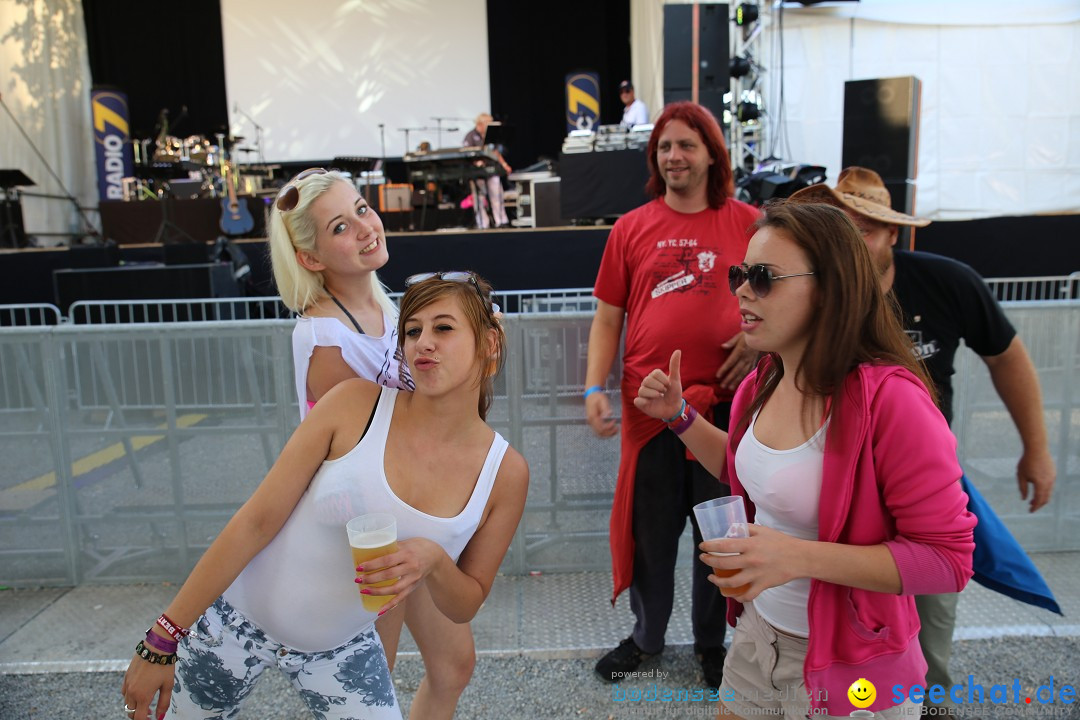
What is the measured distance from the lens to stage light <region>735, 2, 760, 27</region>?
915 centimetres

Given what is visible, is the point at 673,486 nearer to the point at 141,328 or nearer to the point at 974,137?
the point at 141,328

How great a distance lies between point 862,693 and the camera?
138 centimetres

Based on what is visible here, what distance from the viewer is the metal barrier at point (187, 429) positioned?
3365 mm

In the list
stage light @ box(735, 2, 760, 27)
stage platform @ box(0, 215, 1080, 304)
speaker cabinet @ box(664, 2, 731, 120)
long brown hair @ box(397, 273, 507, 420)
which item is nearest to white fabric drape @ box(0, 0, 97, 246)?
stage platform @ box(0, 215, 1080, 304)

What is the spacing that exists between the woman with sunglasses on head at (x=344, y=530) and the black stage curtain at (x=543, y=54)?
683 inches

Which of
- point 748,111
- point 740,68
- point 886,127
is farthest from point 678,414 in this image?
point 740,68

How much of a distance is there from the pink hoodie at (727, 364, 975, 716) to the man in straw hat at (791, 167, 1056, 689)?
97 centimetres

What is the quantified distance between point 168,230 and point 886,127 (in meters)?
10.2

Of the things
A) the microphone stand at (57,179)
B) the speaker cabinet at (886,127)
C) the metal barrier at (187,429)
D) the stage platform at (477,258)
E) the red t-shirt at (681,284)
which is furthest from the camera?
the microphone stand at (57,179)

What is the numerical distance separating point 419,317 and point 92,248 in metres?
7.74

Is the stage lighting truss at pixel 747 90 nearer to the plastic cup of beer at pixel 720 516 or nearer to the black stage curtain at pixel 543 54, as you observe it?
the black stage curtain at pixel 543 54

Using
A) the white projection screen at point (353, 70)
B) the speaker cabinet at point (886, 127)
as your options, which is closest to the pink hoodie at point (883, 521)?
the speaker cabinet at point (886, 127)

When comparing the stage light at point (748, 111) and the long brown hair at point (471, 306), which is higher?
the stage light at point (748, 111)

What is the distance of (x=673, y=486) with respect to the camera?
265cm
